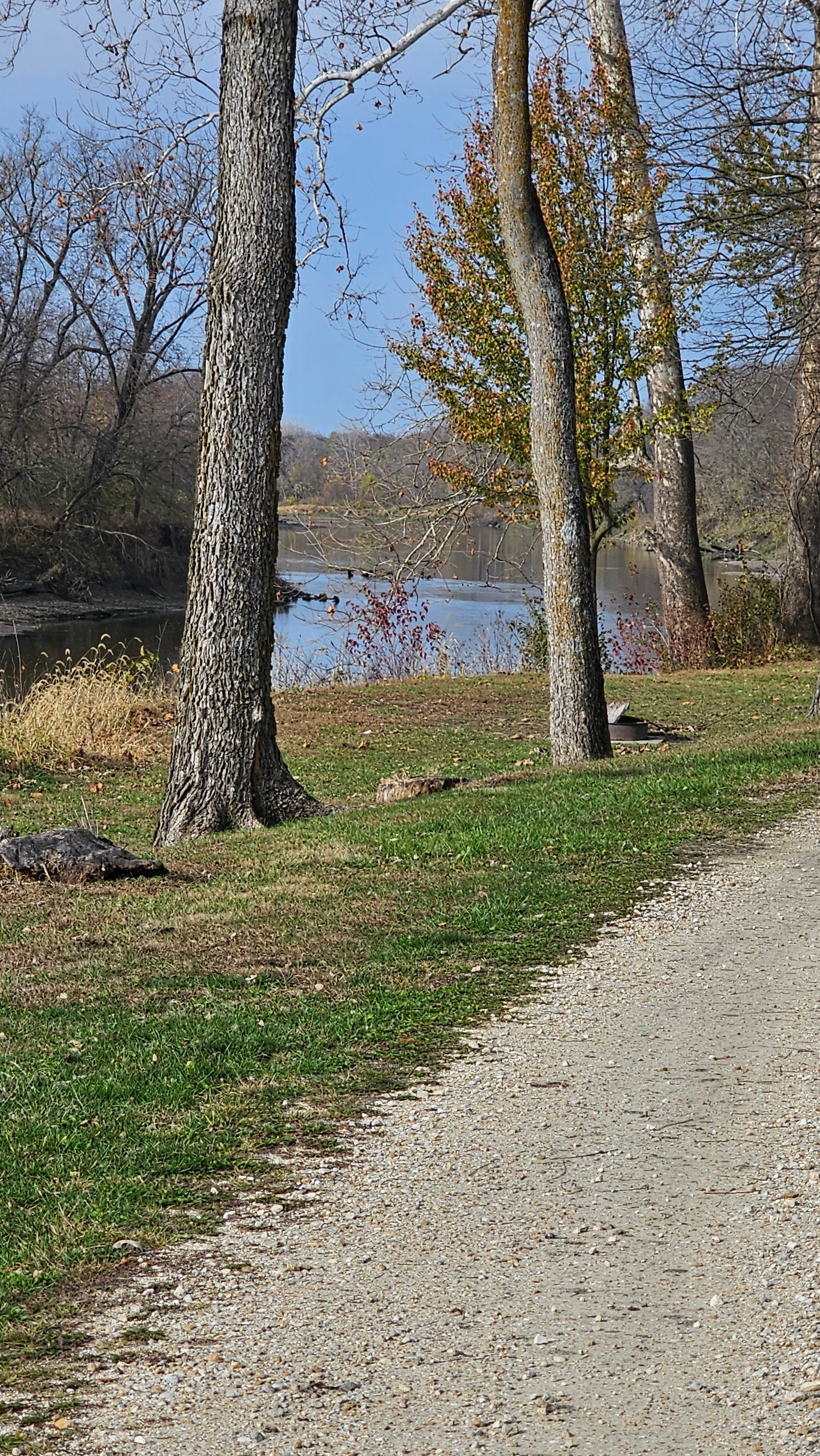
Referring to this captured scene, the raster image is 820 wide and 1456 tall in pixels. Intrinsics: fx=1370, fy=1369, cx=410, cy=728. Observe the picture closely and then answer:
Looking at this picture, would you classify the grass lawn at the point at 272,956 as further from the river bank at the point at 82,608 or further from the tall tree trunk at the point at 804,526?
the river bank at the point at 82,608

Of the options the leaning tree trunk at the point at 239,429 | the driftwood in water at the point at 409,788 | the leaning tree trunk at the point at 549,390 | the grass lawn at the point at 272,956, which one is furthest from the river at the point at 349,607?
the grass lawn at the point at 272,956

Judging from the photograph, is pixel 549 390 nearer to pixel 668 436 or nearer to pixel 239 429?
pixel 239 429

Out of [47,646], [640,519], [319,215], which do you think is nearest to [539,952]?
[319,215]

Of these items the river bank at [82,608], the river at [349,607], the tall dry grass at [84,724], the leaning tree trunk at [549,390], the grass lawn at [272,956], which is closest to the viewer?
the grass lawn at [272,956]

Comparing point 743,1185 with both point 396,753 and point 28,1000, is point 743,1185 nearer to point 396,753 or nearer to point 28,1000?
point 28,1000

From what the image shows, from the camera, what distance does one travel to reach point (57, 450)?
150ft

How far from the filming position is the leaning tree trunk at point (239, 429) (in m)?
9.34

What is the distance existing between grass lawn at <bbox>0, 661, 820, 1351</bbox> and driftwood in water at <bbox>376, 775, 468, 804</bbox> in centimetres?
37

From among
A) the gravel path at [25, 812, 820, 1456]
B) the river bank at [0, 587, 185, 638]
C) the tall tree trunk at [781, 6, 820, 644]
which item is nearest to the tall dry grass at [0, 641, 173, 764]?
the gravel path at [25, 812, 820, 1456]

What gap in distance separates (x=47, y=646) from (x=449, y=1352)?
3101cm

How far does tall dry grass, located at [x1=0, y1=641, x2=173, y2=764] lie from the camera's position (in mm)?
13812

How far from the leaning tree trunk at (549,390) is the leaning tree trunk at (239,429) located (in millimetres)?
2516

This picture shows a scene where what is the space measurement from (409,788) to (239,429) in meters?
2.92

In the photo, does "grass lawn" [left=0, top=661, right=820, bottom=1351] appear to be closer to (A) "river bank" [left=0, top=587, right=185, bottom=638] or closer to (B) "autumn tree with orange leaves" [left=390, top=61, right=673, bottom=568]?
(B) "autumn tree with orange leaves" [left=390, top=61, right=673, bottom=568]
